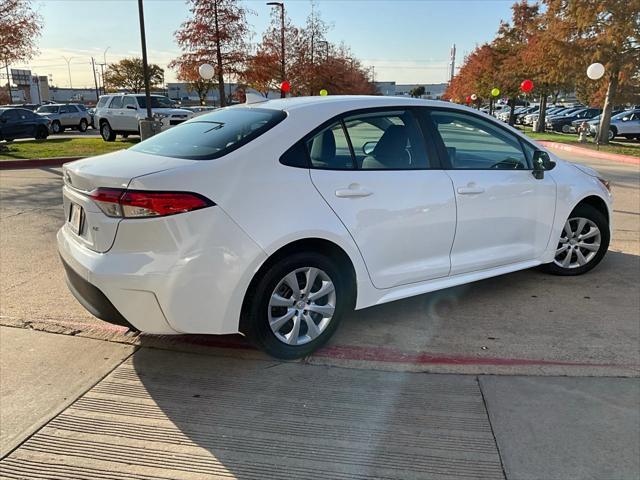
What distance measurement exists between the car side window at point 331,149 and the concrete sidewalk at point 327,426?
137 cm

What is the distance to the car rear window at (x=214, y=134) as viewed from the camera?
10.8ft

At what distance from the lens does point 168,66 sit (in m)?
25.2

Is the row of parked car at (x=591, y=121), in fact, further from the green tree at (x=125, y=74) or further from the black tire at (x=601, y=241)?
the green tree at (x=125, y=74)

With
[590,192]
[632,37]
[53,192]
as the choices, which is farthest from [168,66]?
[590,192]

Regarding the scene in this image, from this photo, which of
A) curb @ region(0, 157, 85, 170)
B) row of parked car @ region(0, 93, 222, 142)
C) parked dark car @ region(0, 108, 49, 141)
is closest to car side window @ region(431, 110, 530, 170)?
curb @ region(0, 157, 85, 170)

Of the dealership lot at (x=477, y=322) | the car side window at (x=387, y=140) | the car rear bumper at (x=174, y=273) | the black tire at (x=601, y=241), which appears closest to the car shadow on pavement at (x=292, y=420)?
the dealership lot at (x=477, y=322)

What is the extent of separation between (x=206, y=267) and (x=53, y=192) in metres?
7.81

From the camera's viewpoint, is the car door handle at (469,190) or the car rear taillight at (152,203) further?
the car door handle at (469,190)

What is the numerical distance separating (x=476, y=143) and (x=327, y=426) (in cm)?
275

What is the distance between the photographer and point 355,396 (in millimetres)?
3115

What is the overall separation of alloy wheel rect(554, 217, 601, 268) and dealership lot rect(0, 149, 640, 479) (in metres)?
0.47

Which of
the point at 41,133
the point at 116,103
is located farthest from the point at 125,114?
the point at 41,133

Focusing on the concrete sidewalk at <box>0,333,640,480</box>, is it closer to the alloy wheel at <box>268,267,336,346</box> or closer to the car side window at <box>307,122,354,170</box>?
the alloy wheel at <box>268,267,336,346</box>

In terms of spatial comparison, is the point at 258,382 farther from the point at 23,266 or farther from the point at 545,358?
the point at 23,266
